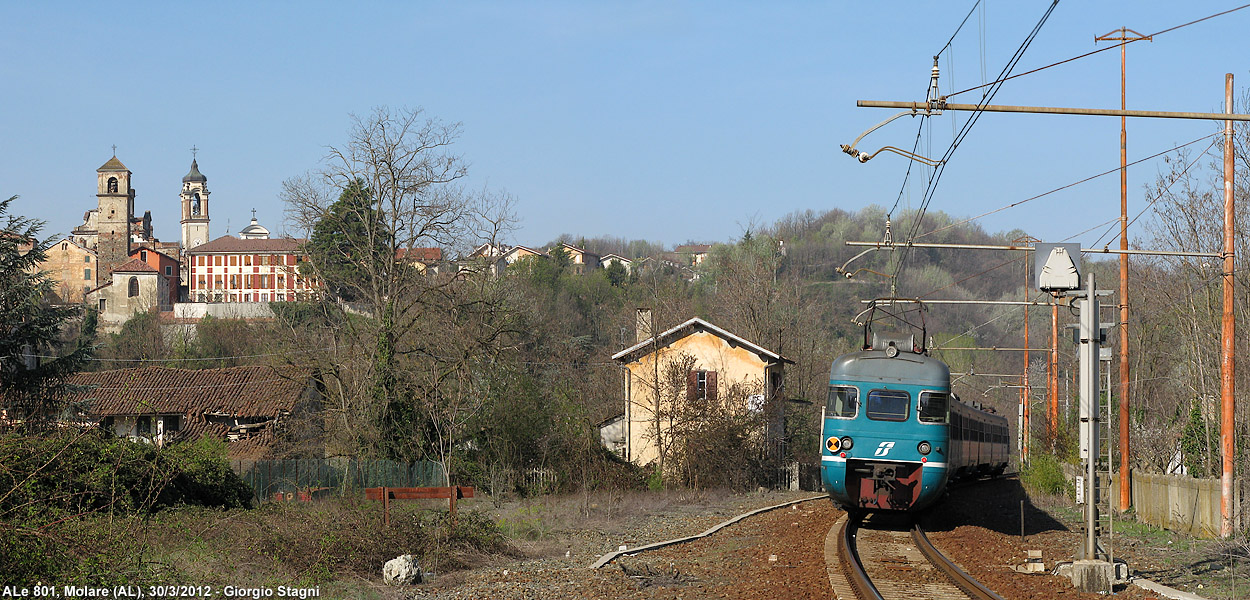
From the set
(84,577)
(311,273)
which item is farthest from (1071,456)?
(84,577)

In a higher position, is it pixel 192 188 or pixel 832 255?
pixel 192 188

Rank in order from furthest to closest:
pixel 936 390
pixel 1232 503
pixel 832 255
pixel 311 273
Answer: pixel 832 255 → pixel 311 273 → pixel 936 390 → pixel 1232 503

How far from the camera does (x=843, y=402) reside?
20281 millimetres

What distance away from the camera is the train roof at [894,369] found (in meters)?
20.0

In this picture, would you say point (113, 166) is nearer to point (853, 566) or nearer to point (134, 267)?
point (134, 267)

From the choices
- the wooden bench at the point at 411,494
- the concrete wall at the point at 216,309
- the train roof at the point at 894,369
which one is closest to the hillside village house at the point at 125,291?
the concrete wall at the point at 216,309

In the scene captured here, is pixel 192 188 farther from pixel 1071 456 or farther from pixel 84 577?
pixel 84 577

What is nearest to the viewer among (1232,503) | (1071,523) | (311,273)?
(1232,503)

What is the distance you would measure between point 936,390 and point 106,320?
117394 mm

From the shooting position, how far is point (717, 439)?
33469mm

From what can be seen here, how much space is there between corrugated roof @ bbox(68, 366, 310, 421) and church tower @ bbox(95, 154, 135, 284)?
98.7 meters

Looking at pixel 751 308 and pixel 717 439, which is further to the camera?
pixel 751 308

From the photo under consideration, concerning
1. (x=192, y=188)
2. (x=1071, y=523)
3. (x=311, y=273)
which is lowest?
(x=1071, y=523)

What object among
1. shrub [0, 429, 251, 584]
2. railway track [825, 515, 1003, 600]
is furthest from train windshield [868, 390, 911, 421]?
shrub [0, 429, 251, 584]
